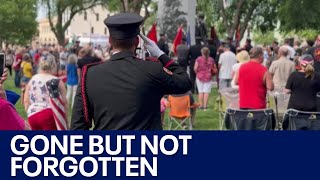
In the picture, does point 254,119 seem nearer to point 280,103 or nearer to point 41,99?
point 280,103

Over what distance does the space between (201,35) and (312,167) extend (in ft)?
76.3

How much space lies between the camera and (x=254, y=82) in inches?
410

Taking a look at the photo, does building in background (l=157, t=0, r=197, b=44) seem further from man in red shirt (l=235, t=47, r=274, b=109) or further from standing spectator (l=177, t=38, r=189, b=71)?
man in red shirt (l=235, t=47, r=274, b=109)

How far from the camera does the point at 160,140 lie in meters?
4.14

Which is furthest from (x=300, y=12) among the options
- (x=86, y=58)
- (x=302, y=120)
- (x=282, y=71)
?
(x=302, y=120)

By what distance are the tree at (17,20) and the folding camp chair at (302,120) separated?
51.7m

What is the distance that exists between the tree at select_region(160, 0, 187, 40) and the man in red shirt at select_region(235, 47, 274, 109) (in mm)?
16617

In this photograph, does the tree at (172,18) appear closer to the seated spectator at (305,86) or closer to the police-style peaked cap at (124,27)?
the seated spectator at (305,86)

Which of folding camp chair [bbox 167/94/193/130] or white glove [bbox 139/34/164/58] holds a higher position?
white glove [bbox 139/34/164/58]

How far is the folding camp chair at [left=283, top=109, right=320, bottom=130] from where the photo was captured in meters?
9.65

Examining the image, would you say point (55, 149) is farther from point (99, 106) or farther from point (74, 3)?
point (74, 3)

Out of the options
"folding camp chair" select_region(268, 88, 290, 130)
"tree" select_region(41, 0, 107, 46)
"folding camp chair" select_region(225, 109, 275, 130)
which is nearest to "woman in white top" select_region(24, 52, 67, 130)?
"folding camp chair" select_region(225, 109, 275, 130)

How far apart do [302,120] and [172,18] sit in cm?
1789

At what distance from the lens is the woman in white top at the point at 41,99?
9547 millimetres
